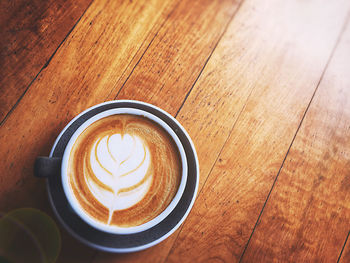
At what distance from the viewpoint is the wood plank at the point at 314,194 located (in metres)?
0.73

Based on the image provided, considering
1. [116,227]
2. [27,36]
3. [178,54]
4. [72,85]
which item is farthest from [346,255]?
[27,36]

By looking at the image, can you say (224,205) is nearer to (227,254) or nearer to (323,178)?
(227,254)

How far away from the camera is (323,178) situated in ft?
2.58

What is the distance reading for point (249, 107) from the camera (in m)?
0.81

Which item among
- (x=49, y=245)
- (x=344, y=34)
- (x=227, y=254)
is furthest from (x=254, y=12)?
(x=49, y=245)

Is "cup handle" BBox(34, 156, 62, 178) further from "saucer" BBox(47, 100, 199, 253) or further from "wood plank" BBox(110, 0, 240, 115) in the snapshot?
"wood plank" BBox(110, 0, 240, 115)

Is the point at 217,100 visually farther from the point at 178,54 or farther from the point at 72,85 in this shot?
the point at 72,85

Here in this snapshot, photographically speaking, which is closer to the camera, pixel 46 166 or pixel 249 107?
pixel 46 166

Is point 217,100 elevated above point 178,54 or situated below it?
below

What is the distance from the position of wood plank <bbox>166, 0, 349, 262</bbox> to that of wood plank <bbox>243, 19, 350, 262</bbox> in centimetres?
4

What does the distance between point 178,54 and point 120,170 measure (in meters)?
0.43

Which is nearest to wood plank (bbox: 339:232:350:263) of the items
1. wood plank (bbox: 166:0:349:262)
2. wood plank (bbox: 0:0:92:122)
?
wood plank (bbox: 166:0:349:262)

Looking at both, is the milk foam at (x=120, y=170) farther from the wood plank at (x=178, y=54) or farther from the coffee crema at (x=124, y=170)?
the wood plank at (x=178, y=54)

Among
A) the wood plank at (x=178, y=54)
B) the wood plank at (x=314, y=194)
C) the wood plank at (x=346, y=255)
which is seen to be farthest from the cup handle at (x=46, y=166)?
the wood plank at (x=346, y=255)
